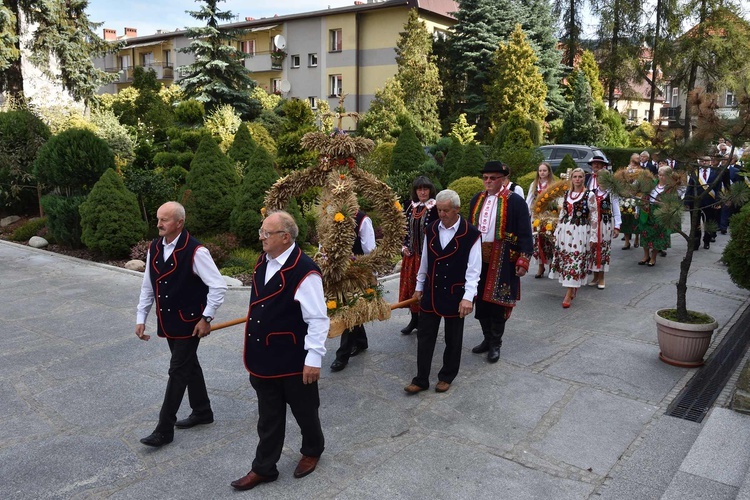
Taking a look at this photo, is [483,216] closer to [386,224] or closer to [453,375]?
[386,224]

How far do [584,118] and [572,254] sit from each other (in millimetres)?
24869

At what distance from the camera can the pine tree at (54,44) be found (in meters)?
20.1

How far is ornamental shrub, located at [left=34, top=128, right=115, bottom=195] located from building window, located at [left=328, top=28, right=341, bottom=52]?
86.9ft

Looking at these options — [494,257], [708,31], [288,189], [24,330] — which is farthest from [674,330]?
[708,31]

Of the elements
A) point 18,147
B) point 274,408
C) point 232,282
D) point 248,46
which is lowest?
point 232,282

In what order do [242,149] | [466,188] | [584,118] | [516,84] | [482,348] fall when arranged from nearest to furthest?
[482,348]
[466,188]
[242,149]
[516,84]
[584,118]

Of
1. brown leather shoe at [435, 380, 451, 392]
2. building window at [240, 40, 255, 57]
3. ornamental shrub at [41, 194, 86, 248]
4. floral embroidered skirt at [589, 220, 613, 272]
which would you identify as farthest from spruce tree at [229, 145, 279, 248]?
building window at [240, 40, 255, 57]

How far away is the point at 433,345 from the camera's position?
5418mm

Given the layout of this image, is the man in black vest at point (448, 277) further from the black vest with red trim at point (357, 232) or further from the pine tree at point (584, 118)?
the pine tree at point (584, 118)

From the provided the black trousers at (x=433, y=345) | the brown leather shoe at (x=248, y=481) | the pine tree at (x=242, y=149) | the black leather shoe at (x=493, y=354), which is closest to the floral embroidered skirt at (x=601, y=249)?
the black leather shoe at (x=493, y=354)

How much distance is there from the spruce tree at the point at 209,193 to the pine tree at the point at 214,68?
15140 millimetres

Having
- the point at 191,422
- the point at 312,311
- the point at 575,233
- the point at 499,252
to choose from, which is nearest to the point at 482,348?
the point at 499,252

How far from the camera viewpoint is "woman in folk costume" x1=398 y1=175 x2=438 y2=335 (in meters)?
6.57

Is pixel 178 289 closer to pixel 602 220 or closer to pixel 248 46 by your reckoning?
pixel 602 220
